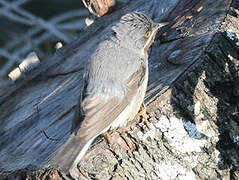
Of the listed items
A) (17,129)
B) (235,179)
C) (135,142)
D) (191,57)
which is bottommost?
(17,129)

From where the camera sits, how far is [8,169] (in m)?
3.85

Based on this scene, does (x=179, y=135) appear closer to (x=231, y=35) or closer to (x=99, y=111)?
(x=99, y=111)

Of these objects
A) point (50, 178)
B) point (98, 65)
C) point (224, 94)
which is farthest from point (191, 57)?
point (50, 178)

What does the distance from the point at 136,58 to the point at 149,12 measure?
109 centimetres

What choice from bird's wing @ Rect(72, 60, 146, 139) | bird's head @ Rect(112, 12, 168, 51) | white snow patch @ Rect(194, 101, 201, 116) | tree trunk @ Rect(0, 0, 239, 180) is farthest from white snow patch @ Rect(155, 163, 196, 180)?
bird's head @ Rect(112, 12, 168, 51)

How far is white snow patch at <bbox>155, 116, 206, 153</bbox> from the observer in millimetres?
3434

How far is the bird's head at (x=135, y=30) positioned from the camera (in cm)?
426

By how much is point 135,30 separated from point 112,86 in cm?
73

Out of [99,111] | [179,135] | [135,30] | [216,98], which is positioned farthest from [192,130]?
[135,30]

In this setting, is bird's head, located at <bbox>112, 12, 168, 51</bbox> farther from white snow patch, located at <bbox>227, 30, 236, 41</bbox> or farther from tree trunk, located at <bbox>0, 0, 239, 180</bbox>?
white snow patch, located at <bbox>227, 30, 236, 41</bbox>

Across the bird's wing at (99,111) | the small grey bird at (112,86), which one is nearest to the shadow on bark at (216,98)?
the small grey bird at (112,86)

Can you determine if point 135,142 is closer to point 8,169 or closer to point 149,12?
point 8,169

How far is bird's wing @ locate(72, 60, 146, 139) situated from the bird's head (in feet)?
1.53

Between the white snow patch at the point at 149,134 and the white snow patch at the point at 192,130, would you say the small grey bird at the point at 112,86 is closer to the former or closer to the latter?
the white snow patch at the point at 149,134
